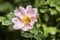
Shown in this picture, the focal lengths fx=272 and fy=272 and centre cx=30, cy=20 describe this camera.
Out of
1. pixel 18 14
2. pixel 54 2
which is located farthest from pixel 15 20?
pixel 54 2

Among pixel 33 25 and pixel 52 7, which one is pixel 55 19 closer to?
pixel 52 7

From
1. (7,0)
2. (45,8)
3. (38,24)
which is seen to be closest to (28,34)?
(38,24)

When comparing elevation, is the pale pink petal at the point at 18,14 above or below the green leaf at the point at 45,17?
below

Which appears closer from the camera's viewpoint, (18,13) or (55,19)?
(18,13)

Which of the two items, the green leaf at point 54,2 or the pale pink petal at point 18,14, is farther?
the green leaf at point 54,2

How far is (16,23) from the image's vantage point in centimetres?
193

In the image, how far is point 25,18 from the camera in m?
1.96

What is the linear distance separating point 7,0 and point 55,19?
2.82 feet

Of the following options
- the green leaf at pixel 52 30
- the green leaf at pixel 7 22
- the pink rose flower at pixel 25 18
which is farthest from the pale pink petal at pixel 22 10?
the green leaf at pixel 52 30

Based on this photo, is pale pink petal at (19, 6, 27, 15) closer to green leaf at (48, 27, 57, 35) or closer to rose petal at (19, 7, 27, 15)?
rose petal at (19, 7, 27, 15)

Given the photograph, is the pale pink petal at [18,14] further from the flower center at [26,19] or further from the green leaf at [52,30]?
the green leaf at [52,30]

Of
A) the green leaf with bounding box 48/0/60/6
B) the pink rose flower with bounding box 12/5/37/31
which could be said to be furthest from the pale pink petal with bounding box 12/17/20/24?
the green leaf with bounding box 48/0/60/6

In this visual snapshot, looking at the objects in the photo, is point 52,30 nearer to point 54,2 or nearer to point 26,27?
point 54,2

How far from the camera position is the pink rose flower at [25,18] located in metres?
1.89
